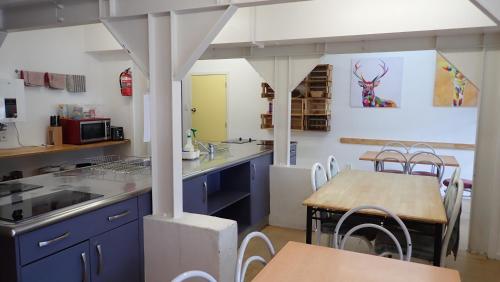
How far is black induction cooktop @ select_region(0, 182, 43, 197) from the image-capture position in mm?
2339

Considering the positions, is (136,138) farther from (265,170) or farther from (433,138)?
(433,138)

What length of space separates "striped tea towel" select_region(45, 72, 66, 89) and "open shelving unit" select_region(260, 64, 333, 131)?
2916 mm

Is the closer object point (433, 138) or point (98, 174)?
point (98, 174)

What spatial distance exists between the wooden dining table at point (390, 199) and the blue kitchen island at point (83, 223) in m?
0.95

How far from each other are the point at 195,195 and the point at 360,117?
386 centimetres

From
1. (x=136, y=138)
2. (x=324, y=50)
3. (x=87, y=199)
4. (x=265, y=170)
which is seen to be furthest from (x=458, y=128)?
(x=87, y=199)

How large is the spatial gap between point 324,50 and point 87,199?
2.80 metres

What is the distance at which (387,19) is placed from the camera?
3314 mm

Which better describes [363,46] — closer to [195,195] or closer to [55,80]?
[195,195]

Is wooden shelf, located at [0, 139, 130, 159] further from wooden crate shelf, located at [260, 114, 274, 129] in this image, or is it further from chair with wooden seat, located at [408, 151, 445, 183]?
chair with wooden seat, located at [408, 151, 445, 183]

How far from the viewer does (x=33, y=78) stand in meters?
4.66

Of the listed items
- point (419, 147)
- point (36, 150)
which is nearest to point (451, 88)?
point (419, 147)

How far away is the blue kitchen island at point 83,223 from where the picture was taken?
5.78 feet

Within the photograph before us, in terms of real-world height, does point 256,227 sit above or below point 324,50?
below
